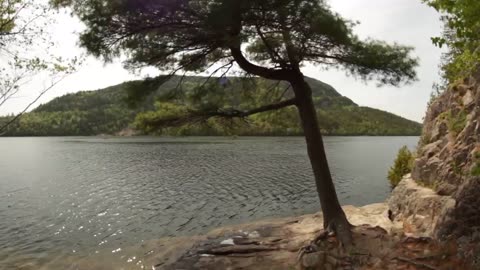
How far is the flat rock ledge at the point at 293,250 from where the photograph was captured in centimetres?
908

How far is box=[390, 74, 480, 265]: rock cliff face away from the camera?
888 cm

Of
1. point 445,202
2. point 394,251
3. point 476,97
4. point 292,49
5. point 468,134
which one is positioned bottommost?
point 394,251

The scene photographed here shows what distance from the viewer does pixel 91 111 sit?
633 ft

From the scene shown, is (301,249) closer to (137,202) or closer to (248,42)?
(248,42)

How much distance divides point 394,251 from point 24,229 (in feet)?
54.6

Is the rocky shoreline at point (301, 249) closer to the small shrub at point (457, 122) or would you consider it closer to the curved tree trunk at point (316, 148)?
the curved tree trunk at point (316, 148)

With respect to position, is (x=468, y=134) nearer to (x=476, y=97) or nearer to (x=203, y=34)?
(x=476, y=97)

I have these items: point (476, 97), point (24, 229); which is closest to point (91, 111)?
point (24, 229)

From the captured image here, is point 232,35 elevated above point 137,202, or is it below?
above

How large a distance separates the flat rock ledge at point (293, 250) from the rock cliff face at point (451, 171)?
60cm

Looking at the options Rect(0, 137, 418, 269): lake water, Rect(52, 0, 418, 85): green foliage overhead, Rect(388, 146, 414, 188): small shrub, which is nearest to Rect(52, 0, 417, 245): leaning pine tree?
Rect(52, 0, 418, 85): green foliage overhead

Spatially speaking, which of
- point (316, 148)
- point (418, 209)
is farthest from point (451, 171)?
point (316, 148)

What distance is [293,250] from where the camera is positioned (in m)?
11.6

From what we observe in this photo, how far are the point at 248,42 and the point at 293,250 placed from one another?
6.46m
